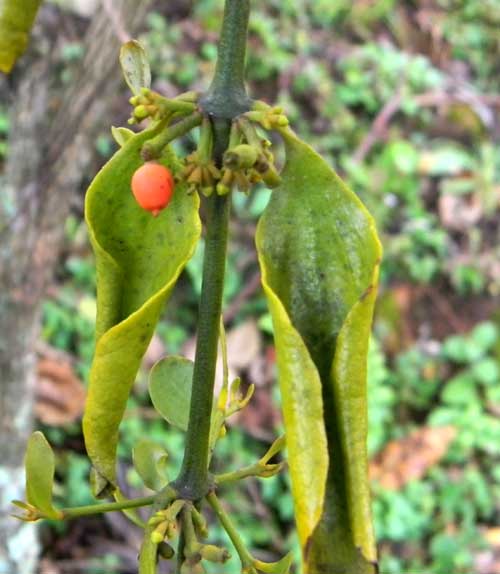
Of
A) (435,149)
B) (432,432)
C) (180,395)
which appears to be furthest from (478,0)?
(180,395)

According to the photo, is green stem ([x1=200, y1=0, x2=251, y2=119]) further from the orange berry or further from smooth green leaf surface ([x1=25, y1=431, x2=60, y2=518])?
smooth green leaf surface ([x1=25, y1=431, x2=60, y2=518])

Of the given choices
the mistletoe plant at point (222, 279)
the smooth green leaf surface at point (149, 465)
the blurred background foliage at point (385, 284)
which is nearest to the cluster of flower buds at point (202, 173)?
the mistletoe plant at point (222, 279)

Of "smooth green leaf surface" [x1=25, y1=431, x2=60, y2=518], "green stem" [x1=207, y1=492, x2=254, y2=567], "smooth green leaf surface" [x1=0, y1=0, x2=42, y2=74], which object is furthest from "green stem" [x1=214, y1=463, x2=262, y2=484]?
"smooth green leaf surface" [x1=0, y1=0, x2=42, y2=74]

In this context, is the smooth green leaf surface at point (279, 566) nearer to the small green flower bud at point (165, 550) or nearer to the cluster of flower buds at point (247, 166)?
the small green flower bud at point (165, 550)

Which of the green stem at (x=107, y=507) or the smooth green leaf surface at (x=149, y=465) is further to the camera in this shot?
the smooth green leaf surface at (x=149, y=465)

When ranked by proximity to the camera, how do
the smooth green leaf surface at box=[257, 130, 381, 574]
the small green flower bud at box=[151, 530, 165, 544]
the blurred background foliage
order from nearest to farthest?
the smooth green leaf surface at box=[257, 130, 381, 574] < the small green flower bud at box=[151, 530, 165, 544] < the blurred background foliage

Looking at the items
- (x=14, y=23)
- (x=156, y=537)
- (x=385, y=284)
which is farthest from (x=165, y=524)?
(x=385, y=284)
